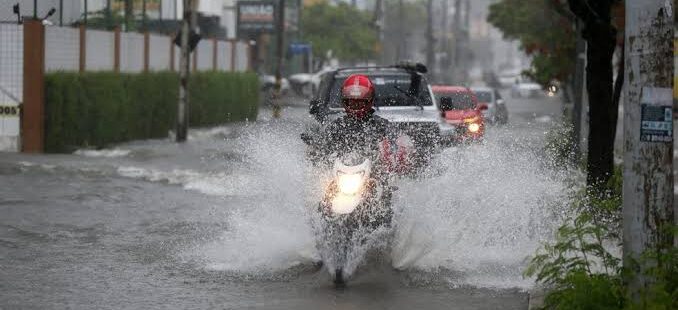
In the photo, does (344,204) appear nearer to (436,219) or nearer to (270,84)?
(436,219)

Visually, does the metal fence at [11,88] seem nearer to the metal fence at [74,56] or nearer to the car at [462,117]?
the metal fence at [74,56]

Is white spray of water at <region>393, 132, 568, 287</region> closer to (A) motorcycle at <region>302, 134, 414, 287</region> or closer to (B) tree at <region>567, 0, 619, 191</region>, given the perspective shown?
(A) motorcycle at <region>302, 134, 414, 287</region>

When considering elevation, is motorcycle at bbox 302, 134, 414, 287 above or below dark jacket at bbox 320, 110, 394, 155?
below

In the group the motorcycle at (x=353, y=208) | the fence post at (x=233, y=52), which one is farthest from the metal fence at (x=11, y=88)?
the fence post at (x=233, y=52)

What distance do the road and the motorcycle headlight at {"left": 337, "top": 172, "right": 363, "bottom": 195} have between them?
55 cm

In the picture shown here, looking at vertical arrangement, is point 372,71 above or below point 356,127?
above

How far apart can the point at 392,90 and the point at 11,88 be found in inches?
353

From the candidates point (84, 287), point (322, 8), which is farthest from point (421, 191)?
point (322, 8)

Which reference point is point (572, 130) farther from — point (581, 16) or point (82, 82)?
point (581, 16)

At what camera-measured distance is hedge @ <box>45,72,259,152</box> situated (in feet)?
82.9

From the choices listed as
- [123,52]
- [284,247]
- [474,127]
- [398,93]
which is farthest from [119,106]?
[284,247]

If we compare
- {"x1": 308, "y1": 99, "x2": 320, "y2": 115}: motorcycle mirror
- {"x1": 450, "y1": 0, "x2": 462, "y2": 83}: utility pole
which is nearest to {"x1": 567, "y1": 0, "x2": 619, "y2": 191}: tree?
{"x1": 308, "y1": 99, "x2": 320, "y2": 115}: motorcycle mirror

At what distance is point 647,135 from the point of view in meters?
7.77

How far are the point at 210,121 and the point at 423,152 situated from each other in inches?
982
